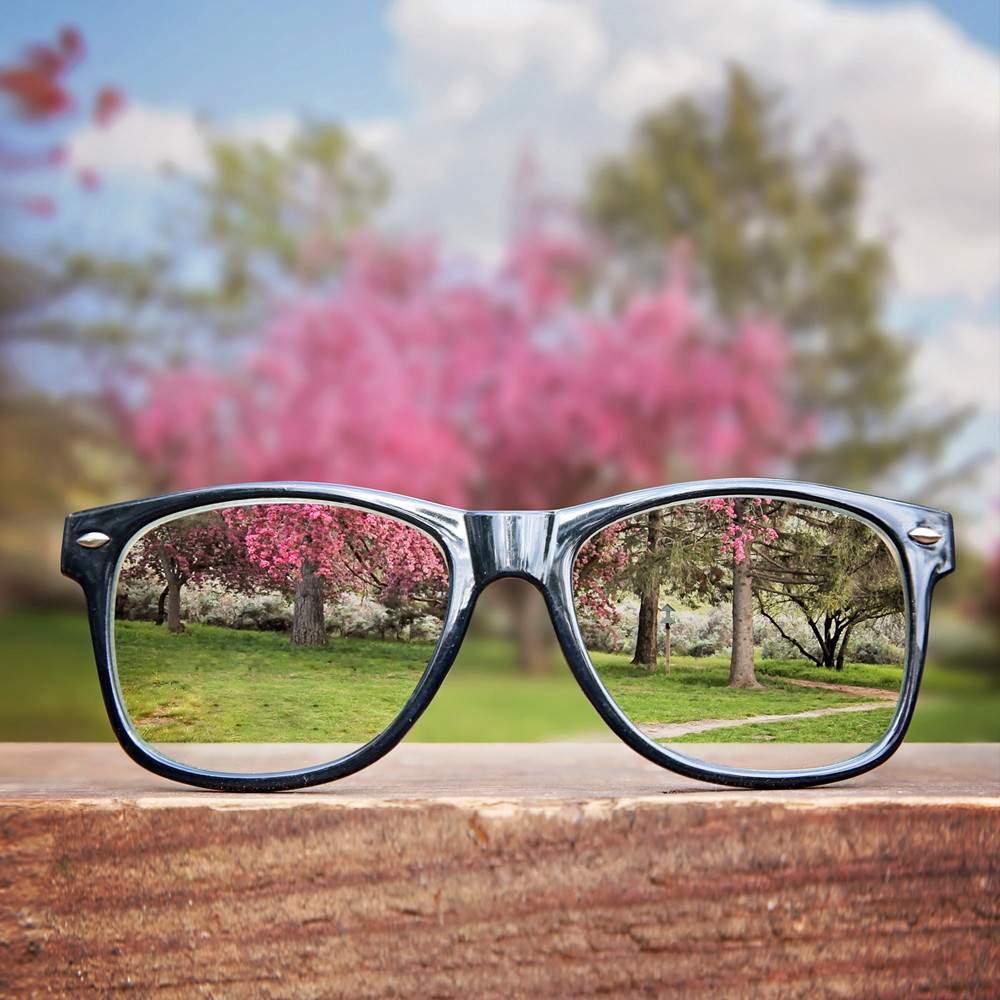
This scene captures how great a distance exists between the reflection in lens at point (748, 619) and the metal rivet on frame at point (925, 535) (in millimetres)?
10

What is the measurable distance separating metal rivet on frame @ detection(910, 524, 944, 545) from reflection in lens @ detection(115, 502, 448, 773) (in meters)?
0.15

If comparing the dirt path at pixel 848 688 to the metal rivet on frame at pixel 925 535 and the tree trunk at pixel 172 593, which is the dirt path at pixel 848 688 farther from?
the tree trunk at pixel 172 593

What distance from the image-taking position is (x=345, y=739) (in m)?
0.28

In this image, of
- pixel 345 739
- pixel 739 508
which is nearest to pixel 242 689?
pixel 345 739

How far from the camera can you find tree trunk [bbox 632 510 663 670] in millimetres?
296

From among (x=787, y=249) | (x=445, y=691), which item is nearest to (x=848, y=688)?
(x=445, y=691)

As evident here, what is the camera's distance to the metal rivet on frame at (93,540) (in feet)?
0.94

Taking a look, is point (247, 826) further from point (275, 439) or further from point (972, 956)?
point (275, 439)

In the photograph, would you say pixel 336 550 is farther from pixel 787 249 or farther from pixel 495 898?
pixel 787 249

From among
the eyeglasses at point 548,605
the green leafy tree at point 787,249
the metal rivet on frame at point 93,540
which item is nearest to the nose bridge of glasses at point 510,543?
the eyeglasses at point 548,605

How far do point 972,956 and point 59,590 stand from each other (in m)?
1.10

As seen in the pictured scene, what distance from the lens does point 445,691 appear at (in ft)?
3.81

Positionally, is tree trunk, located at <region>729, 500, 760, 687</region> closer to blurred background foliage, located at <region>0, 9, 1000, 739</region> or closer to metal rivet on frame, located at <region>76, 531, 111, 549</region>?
metal rivet on frame, located at <region>76, 531, 111, 549</region>

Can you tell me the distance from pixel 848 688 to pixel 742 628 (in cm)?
4
